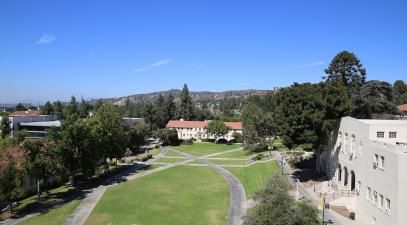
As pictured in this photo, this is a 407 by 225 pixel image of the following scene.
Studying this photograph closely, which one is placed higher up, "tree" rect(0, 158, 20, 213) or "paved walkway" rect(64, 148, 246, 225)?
"tree" rect(0, 158, 20, 213)

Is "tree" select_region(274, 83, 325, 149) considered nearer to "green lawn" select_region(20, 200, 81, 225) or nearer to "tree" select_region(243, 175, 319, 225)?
"tree" select_region(243, 175, 319, 225)

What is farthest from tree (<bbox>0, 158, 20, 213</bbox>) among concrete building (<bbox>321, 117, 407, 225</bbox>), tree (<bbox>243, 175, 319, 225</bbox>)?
concrete building (<bbox>321, 117, 407, 225</bbox>)

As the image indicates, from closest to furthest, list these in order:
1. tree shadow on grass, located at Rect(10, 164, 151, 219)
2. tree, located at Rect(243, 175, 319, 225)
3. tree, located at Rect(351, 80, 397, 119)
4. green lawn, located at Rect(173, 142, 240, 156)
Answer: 1. tree, located at Rect(243, 175, 319, 225)
2. tree shadow on grass, located at Rect(10, 164, 151, 219)
3. tree, located at Rect(351, 80, 397, 119)
4. green lawn, located at Rect(173, 142, 240, 156)

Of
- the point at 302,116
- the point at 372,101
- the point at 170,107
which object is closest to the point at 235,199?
the point at 302,116

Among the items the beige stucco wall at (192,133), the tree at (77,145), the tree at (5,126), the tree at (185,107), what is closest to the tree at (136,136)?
the tree at (5,126)

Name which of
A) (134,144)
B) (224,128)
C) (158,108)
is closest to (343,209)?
(134,144)

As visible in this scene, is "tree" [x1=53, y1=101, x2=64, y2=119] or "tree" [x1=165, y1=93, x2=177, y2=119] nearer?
"tree" [x1=165, y1=93, x2=177, y2=119]
